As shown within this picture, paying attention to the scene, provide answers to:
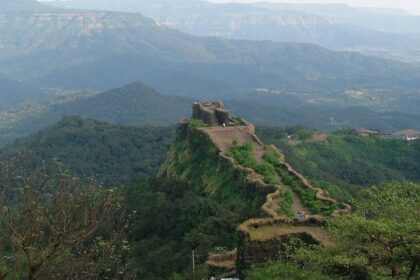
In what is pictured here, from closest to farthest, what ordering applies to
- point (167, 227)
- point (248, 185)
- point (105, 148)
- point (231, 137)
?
point (248, 185) < point (167, 227) < point (231, 137) < point (105, 148)

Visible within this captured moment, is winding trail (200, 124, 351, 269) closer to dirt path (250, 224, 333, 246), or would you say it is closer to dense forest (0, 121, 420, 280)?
dirt path (250, 224, 333, 246)

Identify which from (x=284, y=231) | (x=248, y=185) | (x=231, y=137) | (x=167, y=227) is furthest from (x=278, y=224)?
(x=231, y=137)

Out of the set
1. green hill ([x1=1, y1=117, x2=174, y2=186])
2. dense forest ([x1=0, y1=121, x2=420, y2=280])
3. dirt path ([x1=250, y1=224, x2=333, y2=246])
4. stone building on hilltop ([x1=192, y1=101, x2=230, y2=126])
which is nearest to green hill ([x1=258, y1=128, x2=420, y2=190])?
green hill ([x1=1, y1=117, x2=174, y2=186])

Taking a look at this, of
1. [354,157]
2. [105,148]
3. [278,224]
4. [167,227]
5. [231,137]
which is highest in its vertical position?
[278,224]

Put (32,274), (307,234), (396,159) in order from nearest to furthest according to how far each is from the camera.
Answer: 1. (32,274)
2. (307,234)
3. (396,159)

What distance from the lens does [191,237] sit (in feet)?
118

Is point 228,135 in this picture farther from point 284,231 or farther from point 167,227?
point 284,231

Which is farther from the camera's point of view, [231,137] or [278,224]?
[231,137]

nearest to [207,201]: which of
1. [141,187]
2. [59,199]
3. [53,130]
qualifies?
[141,187]

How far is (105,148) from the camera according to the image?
105 metres

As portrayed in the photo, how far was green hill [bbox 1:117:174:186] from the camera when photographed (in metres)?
93.4

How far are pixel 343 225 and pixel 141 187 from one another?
3606 cm

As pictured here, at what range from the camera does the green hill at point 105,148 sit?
307ft

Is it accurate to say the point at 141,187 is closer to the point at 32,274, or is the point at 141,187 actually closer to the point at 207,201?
the point at 207,201
